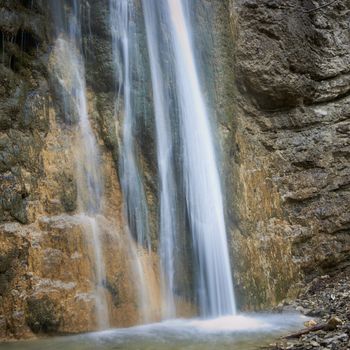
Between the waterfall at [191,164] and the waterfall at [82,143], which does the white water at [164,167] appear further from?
the waterfall at [82,143]

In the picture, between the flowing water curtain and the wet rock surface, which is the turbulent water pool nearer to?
the wet rock surface

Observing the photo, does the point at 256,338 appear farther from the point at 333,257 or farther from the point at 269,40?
the point at 269,40

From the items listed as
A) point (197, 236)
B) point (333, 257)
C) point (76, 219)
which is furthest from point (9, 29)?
point (333, 257)

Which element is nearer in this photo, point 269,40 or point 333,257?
point 333,257

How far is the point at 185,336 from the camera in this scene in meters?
6.52

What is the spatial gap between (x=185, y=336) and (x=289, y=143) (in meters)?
4.98

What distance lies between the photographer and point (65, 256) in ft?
23.2

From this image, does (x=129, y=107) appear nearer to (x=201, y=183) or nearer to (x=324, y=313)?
(x=201, y=183)

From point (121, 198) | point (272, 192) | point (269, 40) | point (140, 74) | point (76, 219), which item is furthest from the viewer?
point (269, 40)

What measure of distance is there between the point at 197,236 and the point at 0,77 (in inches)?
153

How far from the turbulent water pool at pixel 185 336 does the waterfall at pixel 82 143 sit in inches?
24.5

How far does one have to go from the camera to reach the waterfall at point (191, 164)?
8.02m

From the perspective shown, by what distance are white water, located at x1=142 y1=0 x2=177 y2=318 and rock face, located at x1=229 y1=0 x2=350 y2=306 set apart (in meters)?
1.32

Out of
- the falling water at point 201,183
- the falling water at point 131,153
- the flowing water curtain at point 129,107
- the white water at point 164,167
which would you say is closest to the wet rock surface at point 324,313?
the falling water at point 201,183
